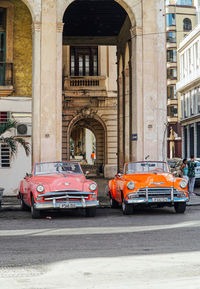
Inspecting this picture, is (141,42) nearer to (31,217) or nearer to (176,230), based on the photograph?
(31,217)

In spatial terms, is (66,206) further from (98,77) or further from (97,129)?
(97,129)

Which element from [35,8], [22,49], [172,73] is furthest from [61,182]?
[172,73]

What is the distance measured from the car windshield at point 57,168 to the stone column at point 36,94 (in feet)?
19.1

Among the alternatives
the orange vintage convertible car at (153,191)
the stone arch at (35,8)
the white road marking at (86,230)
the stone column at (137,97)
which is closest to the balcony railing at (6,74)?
the stone arch at (35,8)

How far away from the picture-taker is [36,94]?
20.7 metres

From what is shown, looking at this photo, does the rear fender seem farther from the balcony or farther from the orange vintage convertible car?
the balcony

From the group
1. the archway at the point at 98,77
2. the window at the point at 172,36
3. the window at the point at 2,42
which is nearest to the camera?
the window at the point at 2,42

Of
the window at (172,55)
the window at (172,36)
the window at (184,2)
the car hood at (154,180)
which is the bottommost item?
the car hood at (154,180)

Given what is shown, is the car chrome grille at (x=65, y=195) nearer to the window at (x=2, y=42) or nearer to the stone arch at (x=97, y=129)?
the window at (x=2, y=42)

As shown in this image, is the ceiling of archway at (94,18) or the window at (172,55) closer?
the ceiling of archway at (94,18)

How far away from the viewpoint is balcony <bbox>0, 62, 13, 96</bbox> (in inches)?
809

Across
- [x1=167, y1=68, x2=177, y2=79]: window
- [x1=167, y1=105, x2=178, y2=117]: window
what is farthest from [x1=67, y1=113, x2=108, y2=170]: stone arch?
[x1=167, y1=68, x2=177, y2=79]: window

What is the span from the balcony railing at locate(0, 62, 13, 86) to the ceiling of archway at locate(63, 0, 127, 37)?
6.32m

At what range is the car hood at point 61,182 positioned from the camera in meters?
12.8
